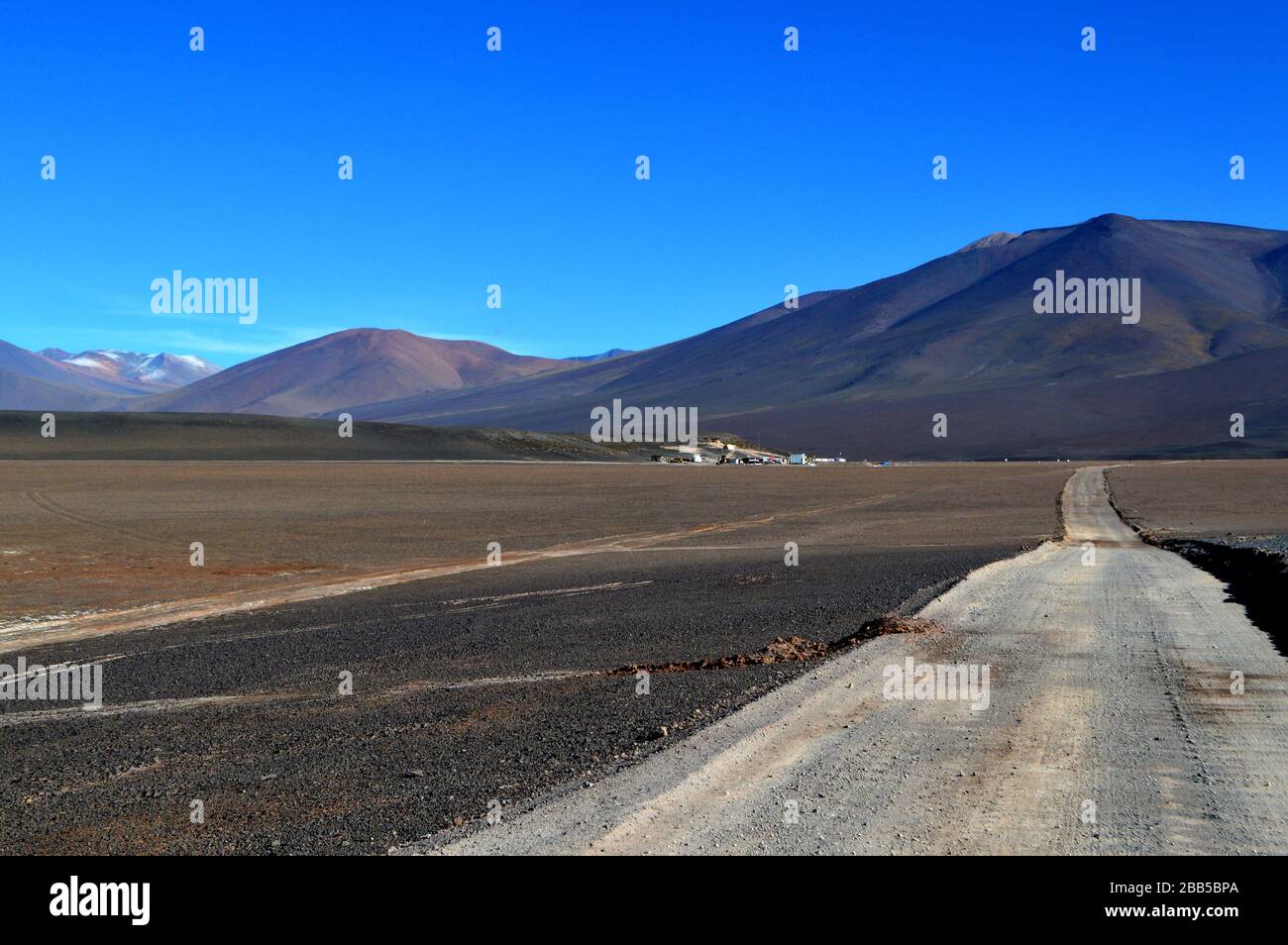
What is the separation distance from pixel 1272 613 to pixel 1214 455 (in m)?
128

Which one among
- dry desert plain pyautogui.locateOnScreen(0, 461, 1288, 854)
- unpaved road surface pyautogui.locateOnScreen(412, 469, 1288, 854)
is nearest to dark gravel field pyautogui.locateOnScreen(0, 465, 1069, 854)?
dry desert plain pyautogui.locateOnScreen(0, 461, 1288, 854)

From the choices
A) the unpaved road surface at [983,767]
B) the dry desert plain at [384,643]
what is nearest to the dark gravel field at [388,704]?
the dry desert plain at [384,643]

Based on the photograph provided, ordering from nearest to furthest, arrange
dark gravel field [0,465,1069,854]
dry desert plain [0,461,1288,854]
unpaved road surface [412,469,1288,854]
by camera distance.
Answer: unpaved road surface [412,469,1288,854], dark gravel field [0,465,1069,854], dry desert plain [0,461,1288,854]

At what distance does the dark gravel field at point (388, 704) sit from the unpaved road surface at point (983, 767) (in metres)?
0.56

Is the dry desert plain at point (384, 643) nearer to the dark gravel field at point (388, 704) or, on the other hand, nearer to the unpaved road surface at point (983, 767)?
the dark gravel field at point (388, 704)

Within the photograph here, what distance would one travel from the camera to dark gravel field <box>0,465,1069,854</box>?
687 centimetres

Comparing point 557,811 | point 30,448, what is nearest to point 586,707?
point 557,811

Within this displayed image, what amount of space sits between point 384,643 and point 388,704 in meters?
3.90

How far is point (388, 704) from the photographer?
1016cm

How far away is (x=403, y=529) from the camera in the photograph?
3406 centimetres

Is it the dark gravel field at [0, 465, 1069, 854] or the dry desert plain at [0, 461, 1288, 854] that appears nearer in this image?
the dark gravel field at [0, 465, 1069, 854]

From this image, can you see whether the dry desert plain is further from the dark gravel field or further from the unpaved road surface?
the unpaved road surface

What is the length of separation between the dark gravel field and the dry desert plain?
0.11ft
